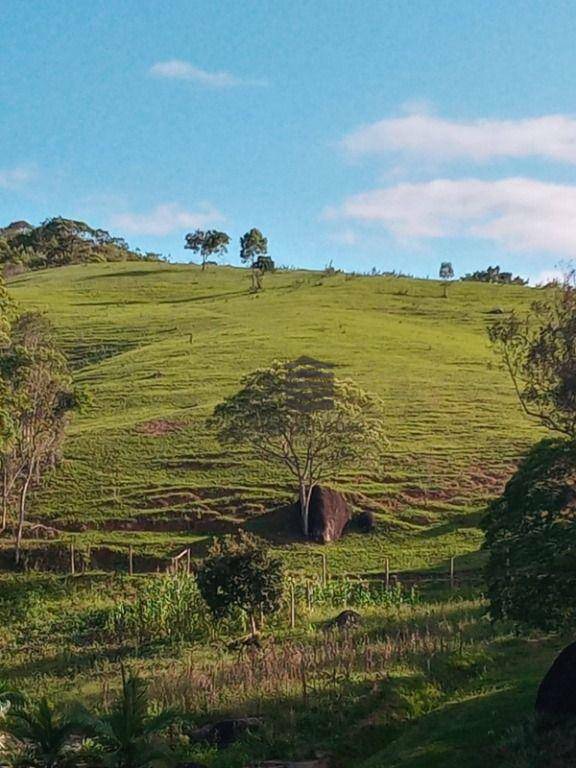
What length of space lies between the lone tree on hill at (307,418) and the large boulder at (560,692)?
2514cm

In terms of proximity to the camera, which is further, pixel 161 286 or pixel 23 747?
pixel 161 286

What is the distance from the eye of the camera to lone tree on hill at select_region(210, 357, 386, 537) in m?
39.6

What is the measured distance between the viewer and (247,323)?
266 ft

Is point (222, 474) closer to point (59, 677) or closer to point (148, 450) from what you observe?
point (148, 450)

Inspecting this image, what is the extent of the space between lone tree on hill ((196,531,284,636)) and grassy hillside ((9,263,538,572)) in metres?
9.82

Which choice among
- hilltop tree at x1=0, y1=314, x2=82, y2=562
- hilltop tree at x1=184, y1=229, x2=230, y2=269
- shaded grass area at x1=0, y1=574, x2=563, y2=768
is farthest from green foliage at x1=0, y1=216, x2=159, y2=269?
shaded grass area at x1=0, y1=574, x2=563, y2=768

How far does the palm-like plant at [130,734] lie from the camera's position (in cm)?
1369

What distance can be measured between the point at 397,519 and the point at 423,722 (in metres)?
24.5

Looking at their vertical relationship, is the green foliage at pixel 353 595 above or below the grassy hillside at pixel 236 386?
below

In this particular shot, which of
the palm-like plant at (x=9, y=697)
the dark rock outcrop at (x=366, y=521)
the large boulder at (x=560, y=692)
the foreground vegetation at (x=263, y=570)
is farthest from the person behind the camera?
the dark rock outcrop at (x=366, y=521)

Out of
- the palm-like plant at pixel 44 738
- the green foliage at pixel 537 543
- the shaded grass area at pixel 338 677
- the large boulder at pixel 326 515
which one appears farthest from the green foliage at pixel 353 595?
the palm-like plant at pixel 44 738

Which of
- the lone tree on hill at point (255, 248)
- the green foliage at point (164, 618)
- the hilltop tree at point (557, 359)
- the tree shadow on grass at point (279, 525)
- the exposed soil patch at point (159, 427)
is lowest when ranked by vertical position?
the green foliage at point (164, 618)

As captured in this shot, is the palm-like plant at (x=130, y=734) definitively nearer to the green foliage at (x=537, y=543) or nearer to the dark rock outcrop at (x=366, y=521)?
the green foliage at (x=537, y=543)

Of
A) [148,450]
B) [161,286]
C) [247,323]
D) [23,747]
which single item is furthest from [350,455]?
[161,286]
